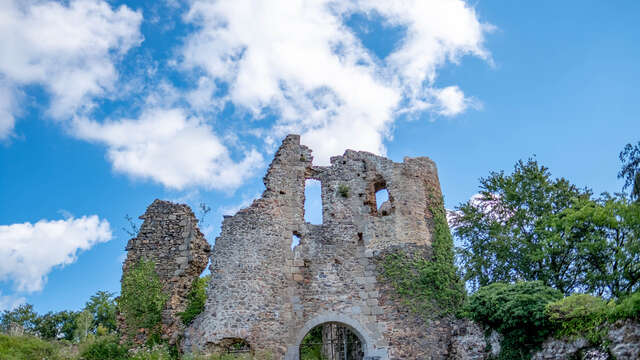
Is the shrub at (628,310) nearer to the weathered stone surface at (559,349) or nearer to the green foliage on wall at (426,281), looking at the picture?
the weathered stone surface at (559,349)

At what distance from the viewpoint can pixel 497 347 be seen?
13.5 m

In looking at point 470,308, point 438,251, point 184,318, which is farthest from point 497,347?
point 184,318

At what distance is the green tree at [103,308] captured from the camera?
775 inches

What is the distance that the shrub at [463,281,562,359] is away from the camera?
12.4 meters

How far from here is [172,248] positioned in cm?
1653

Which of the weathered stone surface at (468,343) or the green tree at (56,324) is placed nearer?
the weathered stone surface at (468,343)

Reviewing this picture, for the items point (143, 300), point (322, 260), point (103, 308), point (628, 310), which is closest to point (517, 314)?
point (628, 310)

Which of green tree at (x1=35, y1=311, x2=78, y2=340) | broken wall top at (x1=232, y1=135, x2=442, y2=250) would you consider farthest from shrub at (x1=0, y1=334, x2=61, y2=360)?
green tree at (x1=35, y1=311, x2=78, y2=340)

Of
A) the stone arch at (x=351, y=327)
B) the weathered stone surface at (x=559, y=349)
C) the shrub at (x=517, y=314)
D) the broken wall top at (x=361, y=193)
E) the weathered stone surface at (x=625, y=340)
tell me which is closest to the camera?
the weathered stone surface at (x=625, y=340)

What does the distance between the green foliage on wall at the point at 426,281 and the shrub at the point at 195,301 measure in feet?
19.5

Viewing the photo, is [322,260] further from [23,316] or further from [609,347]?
[23,316]

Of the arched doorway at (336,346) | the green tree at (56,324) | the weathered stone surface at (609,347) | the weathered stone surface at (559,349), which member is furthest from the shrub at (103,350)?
the green tree at (56,324)

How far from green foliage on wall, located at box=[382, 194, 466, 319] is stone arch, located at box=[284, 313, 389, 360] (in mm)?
1681

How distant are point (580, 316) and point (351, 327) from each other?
6.75 m
